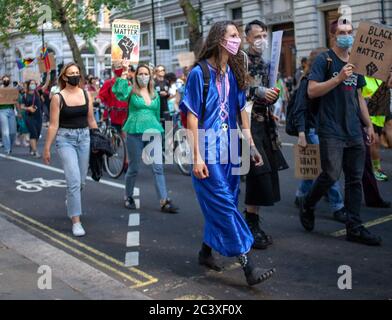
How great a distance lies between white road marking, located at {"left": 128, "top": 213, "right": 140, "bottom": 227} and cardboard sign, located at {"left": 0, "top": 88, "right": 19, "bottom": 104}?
8.00m

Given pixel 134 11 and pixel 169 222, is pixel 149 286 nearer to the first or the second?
pixel 169 222

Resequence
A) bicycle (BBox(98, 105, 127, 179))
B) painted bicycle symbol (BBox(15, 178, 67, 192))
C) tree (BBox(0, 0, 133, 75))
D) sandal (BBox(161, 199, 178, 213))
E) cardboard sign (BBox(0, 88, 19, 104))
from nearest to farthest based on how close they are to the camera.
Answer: sandal (BBox(161, 199, 178, 213)), painted bicycle symbol (BBox(15, 178, 67, 192)), bicycle (BBox(98, 105, 127, 179)), cardboard sign (BBox(0, 88, 19, 104)), tree (BBox(0, 0, 133, 75))

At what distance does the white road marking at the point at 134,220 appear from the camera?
273 inches

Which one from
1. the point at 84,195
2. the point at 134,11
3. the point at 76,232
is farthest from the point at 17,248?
the point at 134,11

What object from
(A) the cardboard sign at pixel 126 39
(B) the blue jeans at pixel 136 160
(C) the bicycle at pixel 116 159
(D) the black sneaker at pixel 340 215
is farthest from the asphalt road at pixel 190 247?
(A) the cardboard sign at pixel 126 39

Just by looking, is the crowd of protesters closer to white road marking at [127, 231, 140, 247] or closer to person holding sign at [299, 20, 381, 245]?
person holding sign at [299, 20, 381, 245]

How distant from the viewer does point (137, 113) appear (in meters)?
7.72

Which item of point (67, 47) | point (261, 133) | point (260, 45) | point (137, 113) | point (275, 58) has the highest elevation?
point (67, 47)

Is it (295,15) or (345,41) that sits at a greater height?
(295,15)

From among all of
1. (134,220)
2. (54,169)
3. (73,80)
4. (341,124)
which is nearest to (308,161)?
(341,124)

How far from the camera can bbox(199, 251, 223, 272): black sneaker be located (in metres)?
5.02

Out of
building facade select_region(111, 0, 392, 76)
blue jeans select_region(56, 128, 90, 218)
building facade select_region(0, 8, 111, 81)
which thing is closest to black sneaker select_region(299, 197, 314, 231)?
blue jeans select_region(56, 128, 90, 218)

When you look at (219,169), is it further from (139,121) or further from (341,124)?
(139,121)

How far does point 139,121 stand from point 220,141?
318 centimetres
